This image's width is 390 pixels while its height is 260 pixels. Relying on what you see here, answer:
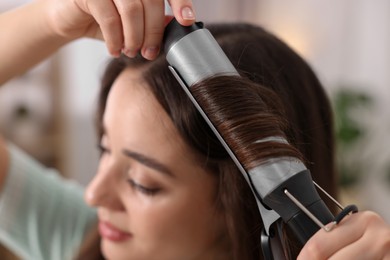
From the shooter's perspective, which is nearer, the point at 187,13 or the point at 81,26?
the point at 187,13

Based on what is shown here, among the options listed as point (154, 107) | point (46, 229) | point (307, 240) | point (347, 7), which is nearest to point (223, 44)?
point (154, 107)

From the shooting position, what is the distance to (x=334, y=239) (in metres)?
0.49

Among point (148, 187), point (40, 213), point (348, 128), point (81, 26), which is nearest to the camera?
point (81, 26)

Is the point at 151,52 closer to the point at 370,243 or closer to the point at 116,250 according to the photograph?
the point at 370,243

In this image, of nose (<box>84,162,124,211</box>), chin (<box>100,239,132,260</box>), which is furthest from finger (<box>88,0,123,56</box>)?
chin (<box>100,239,132,260</box>)

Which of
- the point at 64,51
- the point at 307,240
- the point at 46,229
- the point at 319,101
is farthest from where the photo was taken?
the point at 64,51

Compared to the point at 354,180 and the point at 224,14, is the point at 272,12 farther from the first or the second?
the point at 354,180

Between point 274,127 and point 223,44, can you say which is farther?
point 223,44

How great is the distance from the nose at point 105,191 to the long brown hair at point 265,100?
0.44 feet

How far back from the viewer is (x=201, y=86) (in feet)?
1.70

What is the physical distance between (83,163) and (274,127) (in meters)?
2.44

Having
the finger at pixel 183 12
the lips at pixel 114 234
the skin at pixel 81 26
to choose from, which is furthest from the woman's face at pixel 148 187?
the finger at pixel 183 12

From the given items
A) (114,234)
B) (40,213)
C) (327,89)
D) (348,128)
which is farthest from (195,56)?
(327,89)

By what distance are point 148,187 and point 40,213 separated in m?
0.40
